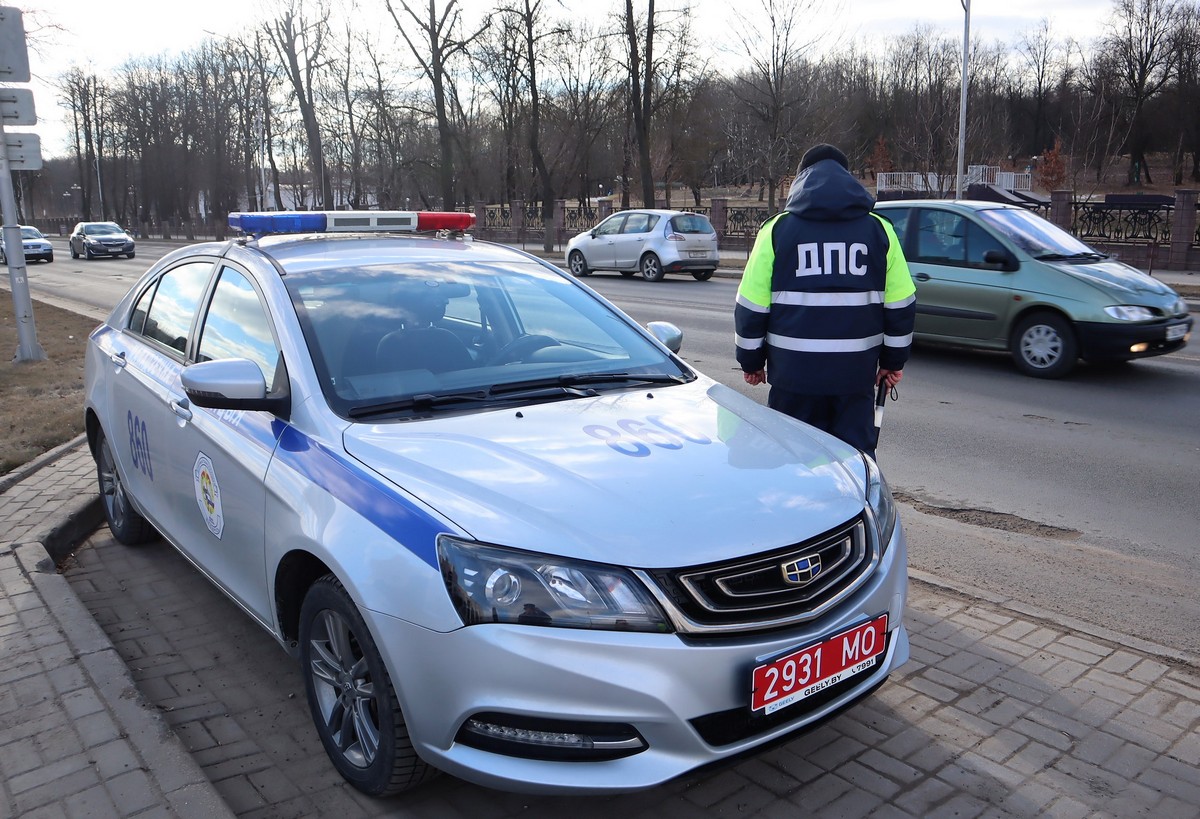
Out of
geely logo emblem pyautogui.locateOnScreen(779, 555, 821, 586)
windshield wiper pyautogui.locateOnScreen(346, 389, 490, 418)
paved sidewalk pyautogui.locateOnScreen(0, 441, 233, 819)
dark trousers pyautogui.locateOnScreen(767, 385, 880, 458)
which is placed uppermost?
windshield wiper pyautogui.locateOnScreen(346, 389, 490, 418)

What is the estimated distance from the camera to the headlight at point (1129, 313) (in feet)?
29.8

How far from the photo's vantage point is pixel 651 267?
2148 centimetres

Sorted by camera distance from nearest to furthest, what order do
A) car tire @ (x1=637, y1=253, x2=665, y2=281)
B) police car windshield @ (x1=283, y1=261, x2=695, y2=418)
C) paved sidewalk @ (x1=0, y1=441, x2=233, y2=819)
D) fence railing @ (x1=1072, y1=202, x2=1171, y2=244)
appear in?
paved sidewalk @ (x1=0, y1=441, x2=233, y2=819) → police car windshield @ (x1=283, y1=261, x2=695, y2=418) → car tire @ (x1=637, y1=253, x2=665, y2=281) → fence railing @ (x1=1072, y1=202, x2=1171, y2=244)

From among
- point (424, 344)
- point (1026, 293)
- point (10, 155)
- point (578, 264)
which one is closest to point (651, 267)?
point (578, 264)

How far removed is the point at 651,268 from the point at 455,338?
18.2m

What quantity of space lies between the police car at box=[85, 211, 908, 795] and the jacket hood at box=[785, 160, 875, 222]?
0.86 meters

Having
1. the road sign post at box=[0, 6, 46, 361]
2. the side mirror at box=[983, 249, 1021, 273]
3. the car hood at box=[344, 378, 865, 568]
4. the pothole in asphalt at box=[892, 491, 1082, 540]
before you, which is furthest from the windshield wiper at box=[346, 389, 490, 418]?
the road sign post at box=[0, 6, 46, 361]

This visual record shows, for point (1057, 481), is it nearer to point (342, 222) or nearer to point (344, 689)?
point (342, 222)

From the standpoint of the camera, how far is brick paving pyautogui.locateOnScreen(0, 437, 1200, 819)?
9.32 ft

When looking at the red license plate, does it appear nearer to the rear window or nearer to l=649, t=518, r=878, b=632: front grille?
l=649, t=518, r=878, b=632: front grille

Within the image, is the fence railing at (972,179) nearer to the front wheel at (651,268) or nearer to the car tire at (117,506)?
the front wheel at (651,268)

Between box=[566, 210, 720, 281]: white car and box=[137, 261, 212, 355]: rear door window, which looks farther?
box=[566, 210, 720, 281]: white car

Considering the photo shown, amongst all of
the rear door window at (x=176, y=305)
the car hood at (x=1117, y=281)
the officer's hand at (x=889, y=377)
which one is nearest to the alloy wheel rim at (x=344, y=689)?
the rear door window at (x=176, y=305)

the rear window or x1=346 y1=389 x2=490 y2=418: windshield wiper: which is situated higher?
the rear window
